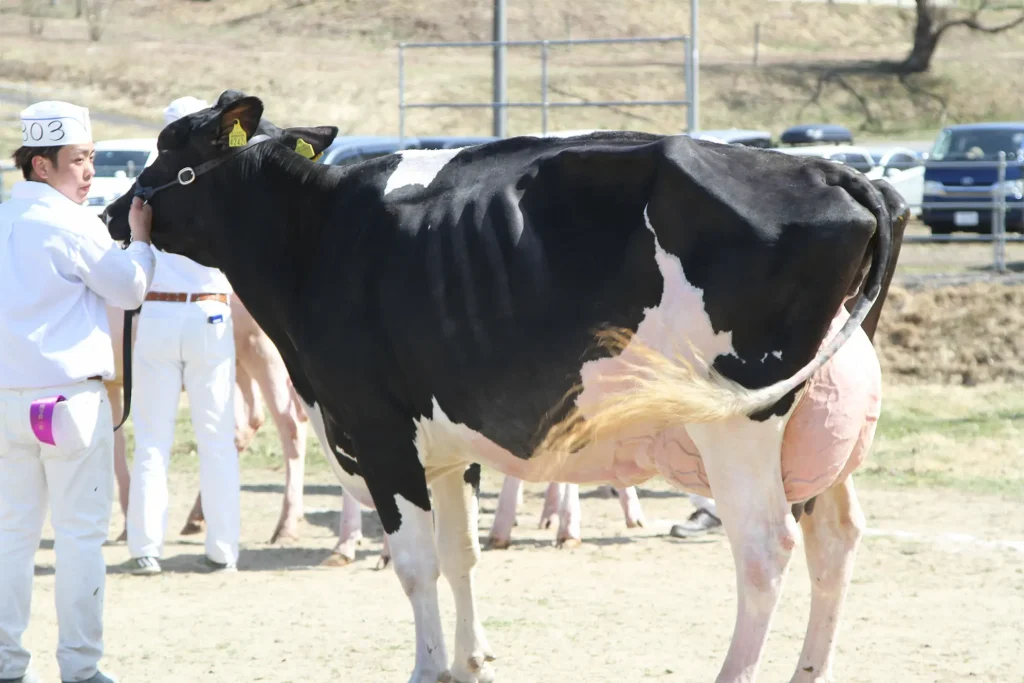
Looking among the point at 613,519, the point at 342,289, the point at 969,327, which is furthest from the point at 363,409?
the point at 969,327

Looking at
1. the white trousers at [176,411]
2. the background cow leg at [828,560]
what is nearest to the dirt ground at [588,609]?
the white trousers at [176,411]

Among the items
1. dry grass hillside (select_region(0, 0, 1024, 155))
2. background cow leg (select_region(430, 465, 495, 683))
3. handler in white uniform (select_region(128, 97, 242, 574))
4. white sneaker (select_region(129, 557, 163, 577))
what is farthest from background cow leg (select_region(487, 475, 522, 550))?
dry grass hillside (select_region(0, 0, 1024, 155))

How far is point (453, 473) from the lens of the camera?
19.4ft

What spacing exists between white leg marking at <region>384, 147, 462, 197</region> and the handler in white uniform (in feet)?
8.84

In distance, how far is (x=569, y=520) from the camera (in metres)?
8.45

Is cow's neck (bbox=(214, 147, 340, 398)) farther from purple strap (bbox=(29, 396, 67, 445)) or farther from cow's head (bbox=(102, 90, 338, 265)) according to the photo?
purple strap (bbox=(29, 396, 67, 445))

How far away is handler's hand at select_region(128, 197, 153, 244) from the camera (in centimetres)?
583

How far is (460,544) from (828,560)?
1.56m

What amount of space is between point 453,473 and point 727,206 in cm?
187

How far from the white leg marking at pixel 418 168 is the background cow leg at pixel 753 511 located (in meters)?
1.57

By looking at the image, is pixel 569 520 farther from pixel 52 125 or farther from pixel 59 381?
pixel 52 125

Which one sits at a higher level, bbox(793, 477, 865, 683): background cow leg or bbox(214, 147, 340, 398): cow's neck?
bbox(214, 147, 340, 398): cow's neck

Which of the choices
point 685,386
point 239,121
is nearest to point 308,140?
point 239,121

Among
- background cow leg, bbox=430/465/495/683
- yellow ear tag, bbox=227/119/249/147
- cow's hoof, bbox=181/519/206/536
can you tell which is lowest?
cow's hoof, bbox=181/519/206/536
